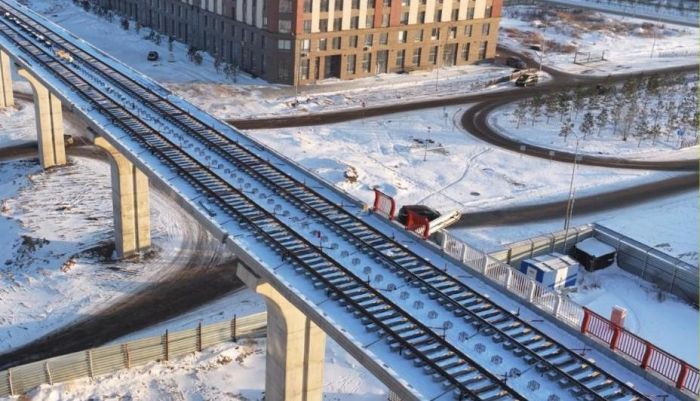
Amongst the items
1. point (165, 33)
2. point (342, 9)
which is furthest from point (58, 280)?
point (165, 33)

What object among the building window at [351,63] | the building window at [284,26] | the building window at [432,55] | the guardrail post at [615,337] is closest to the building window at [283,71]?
the building window at [284,26]

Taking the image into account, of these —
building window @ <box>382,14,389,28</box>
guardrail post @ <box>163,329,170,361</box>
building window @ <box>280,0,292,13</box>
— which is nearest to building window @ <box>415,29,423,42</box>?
building window @ <box>382,14,389,28</box>

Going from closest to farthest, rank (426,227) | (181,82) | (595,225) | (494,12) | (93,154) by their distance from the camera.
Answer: (426,227) < (595,225) < (93,154) < (181,82) < (494,12)

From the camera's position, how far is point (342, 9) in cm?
7488

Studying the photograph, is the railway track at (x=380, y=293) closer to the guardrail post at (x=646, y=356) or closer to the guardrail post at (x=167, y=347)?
the guardrail post at (x=646, y=356)

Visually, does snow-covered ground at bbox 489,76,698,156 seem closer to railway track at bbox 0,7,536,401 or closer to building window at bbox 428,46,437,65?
building window at bbox 428,46,437,65

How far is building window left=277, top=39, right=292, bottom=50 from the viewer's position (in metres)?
73.1

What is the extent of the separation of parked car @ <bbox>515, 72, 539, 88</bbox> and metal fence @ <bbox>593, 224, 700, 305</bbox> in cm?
4075

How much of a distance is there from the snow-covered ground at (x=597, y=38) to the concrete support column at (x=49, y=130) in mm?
63850

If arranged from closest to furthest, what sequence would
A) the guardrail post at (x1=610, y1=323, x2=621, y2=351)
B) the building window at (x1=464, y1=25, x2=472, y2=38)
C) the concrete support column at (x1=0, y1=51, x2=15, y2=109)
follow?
the guardrail post at (x1=610, y1=323, x2=621, y2=351)
the concrete support column at (x1=0, y1=51, x2=15, y2=109)
the building window at (x1=464, y1=25, x2=472, y2=38)

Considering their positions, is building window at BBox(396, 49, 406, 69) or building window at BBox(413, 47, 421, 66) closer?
building window at BBox(396, 49, 406, 69)

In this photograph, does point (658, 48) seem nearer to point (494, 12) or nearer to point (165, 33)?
point (494, 12)

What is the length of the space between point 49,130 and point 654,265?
134ft

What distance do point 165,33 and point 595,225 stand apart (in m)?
69.1
